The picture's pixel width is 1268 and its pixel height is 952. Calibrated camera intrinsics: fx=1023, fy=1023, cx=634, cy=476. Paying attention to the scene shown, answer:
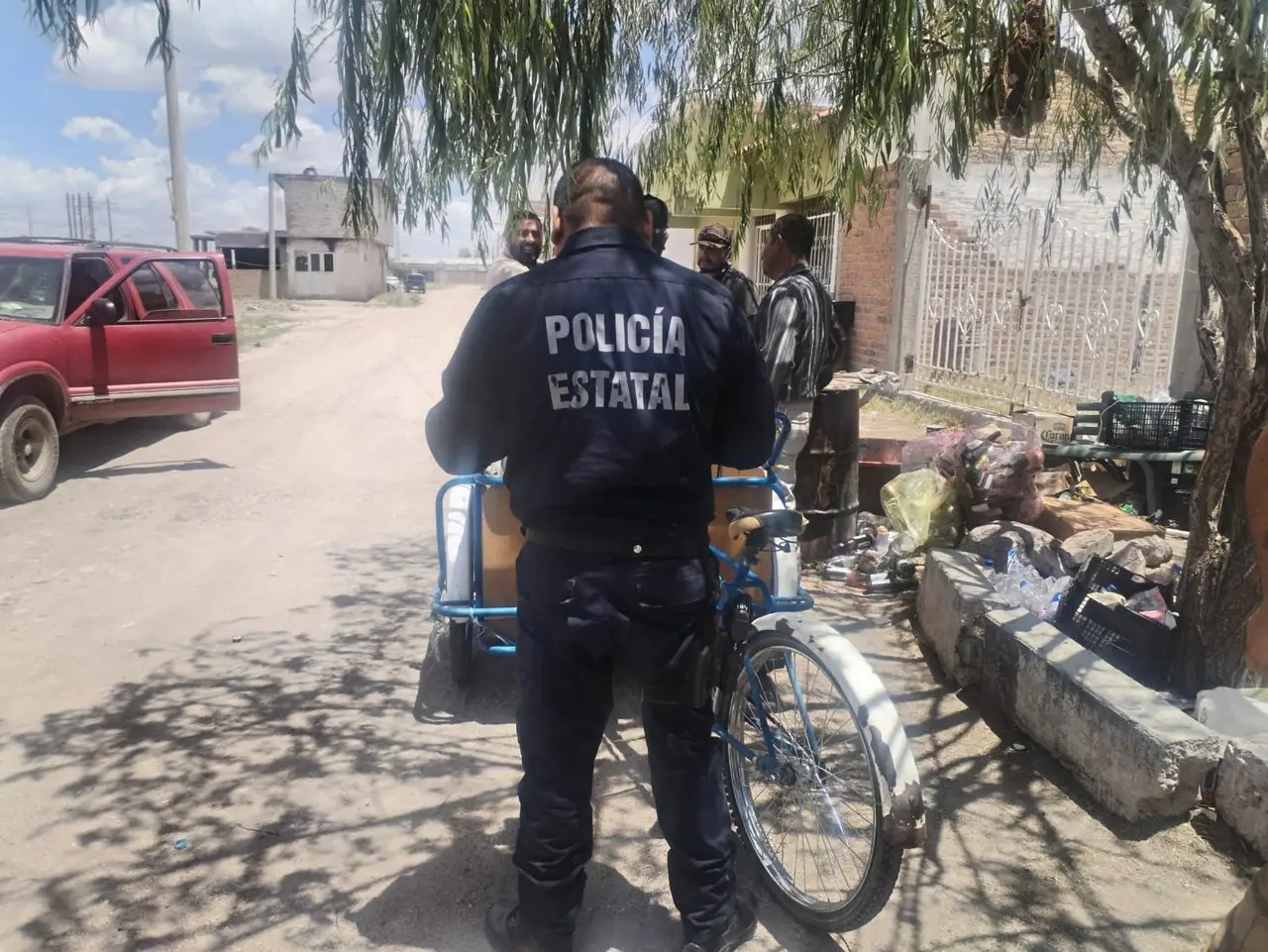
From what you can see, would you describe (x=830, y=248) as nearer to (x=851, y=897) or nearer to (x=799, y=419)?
(x=799, y=419)

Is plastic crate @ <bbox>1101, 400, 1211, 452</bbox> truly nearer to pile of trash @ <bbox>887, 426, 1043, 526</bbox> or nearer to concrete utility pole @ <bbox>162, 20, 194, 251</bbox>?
pile of trash @ <bbox>887, 426, 1043, 526</bbox>

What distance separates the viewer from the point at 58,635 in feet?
16.3

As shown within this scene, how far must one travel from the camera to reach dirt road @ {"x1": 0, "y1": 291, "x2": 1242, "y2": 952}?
2.81 metres

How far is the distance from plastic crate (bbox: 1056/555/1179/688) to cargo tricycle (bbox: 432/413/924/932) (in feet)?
5.76

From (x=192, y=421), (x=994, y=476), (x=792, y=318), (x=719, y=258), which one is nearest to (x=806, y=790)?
(x=792, y=318)

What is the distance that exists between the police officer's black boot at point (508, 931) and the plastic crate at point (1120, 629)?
2694mm

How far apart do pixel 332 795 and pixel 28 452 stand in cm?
584

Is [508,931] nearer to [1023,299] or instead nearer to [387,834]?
[387,834]

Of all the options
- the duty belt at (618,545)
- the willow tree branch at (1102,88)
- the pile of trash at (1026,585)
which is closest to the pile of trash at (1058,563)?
the pile of trash at (1026,585)

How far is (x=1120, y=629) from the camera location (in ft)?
13.6

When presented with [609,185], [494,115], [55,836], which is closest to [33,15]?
[494,115]

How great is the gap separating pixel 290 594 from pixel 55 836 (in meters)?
2.48

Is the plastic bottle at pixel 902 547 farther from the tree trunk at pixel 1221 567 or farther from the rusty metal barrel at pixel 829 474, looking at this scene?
the tree trunk at pixel 1221 567

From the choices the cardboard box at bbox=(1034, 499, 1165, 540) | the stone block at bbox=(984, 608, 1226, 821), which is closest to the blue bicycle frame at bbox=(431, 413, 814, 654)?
the stone block at bbox=(984, 608, 1226, 821)
